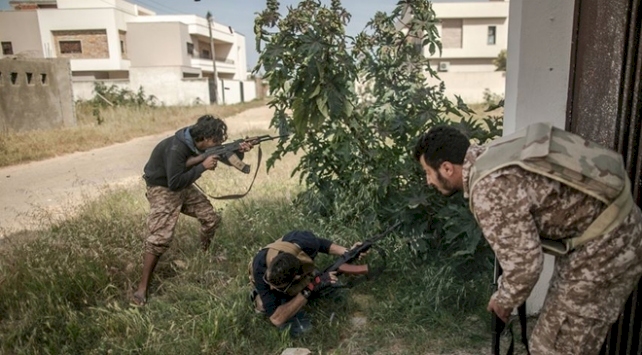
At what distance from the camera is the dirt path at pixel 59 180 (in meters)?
5.61

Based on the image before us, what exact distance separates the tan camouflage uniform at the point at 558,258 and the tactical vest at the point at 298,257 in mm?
1383

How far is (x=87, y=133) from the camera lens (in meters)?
11.5

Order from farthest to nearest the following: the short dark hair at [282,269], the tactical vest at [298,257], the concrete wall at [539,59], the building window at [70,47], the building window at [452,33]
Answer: the building window at [452,33]
the building window at [70,47]
the tactical vest at [298,257]
the short dark hair at [282,269]
the concrete wall at [539,59]

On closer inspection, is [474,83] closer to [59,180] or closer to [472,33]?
[472,33]

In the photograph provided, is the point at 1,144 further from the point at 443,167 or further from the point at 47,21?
the point at 47,21

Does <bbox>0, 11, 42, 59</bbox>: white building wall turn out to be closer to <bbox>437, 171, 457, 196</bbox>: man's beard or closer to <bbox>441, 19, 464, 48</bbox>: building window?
<bbox>441, 19, 464, 48</bbox>: building window

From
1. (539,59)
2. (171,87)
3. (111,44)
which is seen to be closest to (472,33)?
(171,87)

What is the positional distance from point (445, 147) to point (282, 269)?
1.29 metres

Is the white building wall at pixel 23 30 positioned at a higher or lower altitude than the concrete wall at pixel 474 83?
higher

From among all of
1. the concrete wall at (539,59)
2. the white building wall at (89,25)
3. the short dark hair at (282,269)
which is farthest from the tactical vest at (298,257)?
the white building wall at (89,25)

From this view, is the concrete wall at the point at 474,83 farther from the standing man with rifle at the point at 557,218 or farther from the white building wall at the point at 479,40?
the standing man with rifle at the point at 557,218

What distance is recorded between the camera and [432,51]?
3.72 m

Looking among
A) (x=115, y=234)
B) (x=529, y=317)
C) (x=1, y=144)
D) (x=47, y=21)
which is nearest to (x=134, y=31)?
(x=47, y=21)

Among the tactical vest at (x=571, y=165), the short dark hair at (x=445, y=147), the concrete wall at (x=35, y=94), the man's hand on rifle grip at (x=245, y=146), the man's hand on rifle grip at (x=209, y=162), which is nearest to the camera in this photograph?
the tactical vest at (x=571, y=165)
